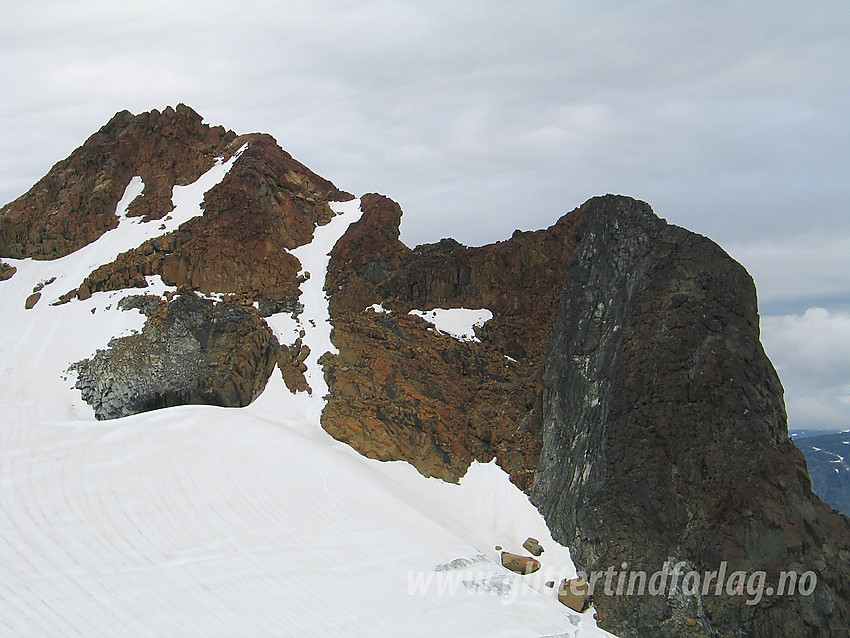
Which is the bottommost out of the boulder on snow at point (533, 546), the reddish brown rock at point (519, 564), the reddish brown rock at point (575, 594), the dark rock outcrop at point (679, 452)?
the reddish brown rock at point (575, 594)

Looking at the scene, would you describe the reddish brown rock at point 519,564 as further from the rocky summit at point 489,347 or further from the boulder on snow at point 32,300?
the boulder on snow at point 32,300

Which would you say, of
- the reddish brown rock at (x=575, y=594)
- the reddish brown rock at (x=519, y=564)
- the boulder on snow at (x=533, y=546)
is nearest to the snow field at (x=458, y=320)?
the boulder on snow at (x=533, y=546)

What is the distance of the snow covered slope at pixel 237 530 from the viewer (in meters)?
9.87

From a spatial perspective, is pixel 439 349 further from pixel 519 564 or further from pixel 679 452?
pixel 679 452

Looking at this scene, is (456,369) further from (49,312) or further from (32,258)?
(32,258)

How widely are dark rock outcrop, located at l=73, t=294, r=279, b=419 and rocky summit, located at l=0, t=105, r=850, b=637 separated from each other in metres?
0.06

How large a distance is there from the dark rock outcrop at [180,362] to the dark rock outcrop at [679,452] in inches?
385

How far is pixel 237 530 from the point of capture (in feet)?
40.7

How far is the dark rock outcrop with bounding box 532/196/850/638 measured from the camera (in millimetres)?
11664

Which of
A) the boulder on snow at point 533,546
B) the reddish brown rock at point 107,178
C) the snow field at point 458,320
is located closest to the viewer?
the boulder on snow at point 533,546

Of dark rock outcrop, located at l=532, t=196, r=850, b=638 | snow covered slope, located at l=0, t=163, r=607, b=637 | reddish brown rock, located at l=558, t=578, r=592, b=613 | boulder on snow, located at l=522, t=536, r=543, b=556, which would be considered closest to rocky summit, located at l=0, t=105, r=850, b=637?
dark rock outcrop, located at l=532, t=196, r=850, b=638

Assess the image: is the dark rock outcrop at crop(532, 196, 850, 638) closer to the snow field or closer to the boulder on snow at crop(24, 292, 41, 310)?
the snow field

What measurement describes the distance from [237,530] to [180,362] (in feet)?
26.6

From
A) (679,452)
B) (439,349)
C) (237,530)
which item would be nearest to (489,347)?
(439,349)
